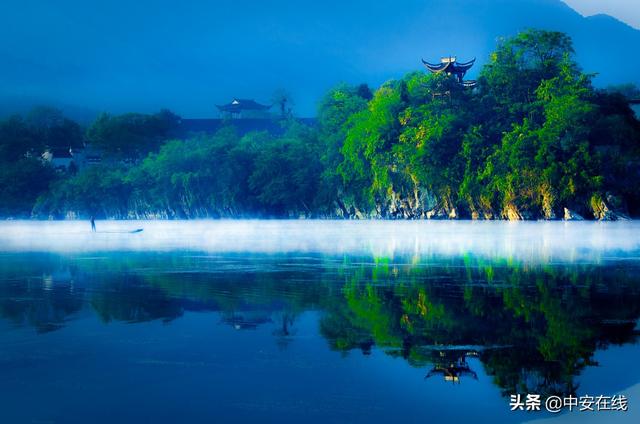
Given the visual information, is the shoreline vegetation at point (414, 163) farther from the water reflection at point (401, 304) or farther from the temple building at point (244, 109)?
the water reflection at point (401, 304)

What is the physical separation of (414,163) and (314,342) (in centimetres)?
4512

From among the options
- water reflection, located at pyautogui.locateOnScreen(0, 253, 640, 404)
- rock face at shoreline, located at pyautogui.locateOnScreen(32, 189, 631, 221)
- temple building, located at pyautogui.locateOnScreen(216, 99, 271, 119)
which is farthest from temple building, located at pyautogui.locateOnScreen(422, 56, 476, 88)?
water reflection, located at pyautogui.locateOnScreen(0, 253, 640, 404)

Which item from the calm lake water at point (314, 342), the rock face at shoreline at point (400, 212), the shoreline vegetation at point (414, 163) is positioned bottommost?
the calm lake water at point (314, 342)

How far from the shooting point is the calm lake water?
6812 mm

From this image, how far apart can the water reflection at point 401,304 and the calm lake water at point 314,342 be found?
0.03 m

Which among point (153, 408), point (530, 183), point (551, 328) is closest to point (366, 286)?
point (551, 328)

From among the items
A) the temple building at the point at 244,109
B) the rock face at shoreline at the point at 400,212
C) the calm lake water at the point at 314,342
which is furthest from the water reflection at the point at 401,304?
the temple building at the point at 244,109

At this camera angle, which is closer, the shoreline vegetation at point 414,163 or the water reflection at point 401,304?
the water reflection at point 401,304

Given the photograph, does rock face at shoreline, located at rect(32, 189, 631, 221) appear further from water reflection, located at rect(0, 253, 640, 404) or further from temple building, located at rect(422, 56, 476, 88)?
water reflection, located at rect(0, 253, 640, 404)

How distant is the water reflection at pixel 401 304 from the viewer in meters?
8.45

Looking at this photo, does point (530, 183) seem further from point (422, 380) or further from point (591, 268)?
point (422, 380)

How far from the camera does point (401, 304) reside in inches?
472

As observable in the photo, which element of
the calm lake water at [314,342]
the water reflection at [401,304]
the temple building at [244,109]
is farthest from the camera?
the temple building at [244,109]

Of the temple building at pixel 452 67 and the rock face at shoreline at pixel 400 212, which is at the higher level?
the temple building at pixel 452 67
